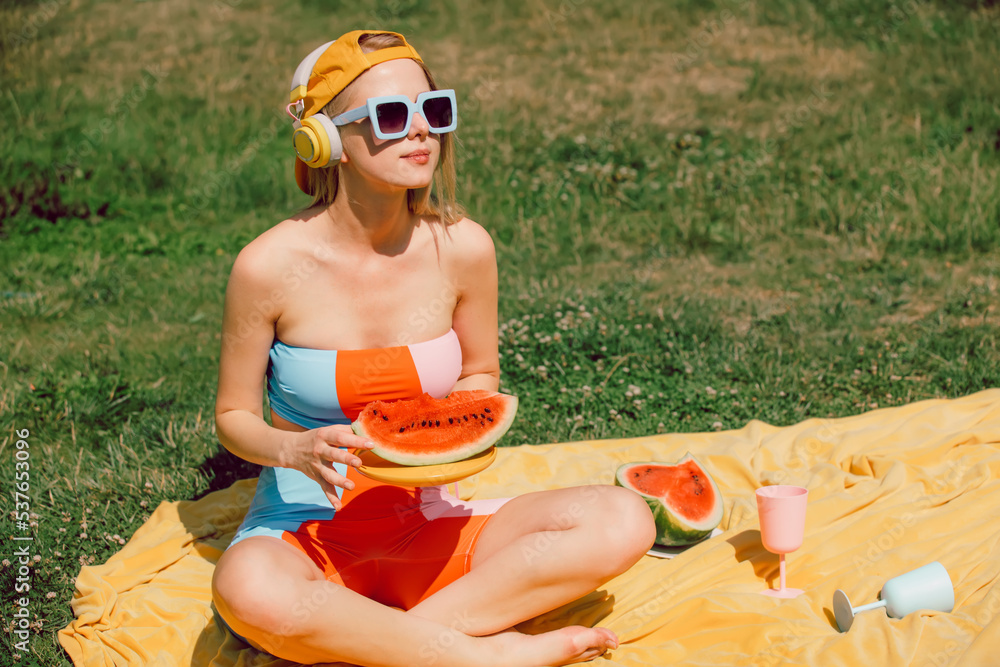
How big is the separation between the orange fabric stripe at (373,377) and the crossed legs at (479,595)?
1.73 ft

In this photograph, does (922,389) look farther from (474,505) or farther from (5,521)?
(5,521)

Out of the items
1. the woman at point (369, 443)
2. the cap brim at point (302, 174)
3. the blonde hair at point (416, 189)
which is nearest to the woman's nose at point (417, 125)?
the woman at point (369, 443)

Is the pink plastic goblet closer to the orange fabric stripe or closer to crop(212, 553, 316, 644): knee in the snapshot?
the orange fabric stripe

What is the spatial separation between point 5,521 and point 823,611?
3.25m

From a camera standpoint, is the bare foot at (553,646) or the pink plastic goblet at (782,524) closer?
the bare foot at (553,646)

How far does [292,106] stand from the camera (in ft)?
10.3

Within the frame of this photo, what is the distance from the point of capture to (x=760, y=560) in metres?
3.46

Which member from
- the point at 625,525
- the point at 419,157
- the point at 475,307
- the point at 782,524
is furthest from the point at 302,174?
the point at 782,524

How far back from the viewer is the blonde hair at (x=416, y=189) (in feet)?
9.93

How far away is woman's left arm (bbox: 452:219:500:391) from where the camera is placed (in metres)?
3.41

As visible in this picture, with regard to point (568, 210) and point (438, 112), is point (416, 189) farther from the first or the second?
point (568, 210)

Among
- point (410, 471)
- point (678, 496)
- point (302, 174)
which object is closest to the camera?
point (410, 471)

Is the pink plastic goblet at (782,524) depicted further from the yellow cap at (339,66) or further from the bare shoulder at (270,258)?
the yellow cap at (339,66)

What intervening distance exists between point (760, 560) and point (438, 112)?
206 centimetres
